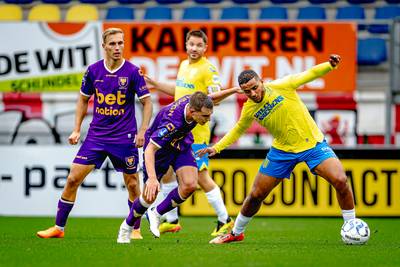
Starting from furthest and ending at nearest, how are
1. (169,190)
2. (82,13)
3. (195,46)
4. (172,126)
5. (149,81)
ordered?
(82,13) → (169,190) → (195,46) → (149,81) → (172,126)

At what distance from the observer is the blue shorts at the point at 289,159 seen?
29.6 ft

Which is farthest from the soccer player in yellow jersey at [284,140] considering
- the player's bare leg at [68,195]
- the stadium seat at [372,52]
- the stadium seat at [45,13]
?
the stadium seat at [45,13]

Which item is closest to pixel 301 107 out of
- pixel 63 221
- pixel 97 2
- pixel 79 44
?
pixel 63 221

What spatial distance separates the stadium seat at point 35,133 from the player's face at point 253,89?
7449 millimetres

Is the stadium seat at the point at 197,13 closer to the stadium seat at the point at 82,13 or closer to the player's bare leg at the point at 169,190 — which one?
the stadium seat at the point at 82,13

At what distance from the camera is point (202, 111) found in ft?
27.7

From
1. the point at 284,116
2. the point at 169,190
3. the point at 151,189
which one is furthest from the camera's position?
the point at 169,190

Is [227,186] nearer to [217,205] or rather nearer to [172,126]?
[217,205]

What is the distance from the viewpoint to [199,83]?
1078 cm

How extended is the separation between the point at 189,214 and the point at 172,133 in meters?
5.19

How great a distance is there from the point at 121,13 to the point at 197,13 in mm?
1442

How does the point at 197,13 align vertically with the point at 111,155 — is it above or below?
above

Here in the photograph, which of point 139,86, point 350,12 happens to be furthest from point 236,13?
point 139,86

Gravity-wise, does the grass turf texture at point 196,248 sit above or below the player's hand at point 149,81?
Result: below
